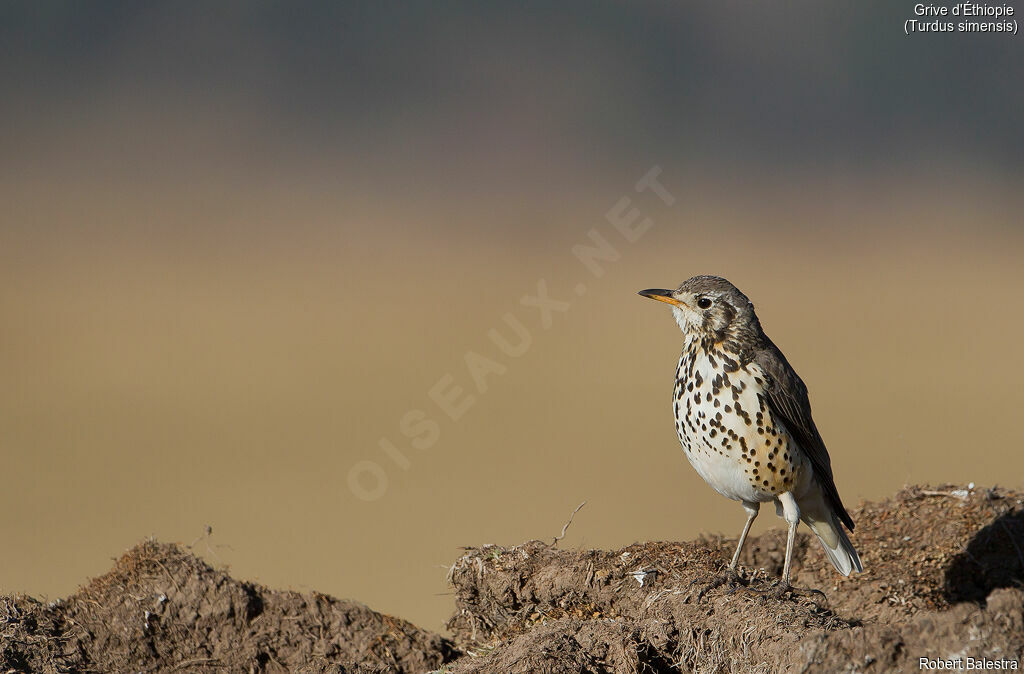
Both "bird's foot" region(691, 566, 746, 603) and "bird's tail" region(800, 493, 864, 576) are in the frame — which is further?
"bird's tail" region(800, 493, 864, 576)

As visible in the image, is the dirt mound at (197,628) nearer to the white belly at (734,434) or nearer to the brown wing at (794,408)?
the white belly at (734,434)

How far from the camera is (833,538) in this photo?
8.49 m

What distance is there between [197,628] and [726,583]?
130 inches

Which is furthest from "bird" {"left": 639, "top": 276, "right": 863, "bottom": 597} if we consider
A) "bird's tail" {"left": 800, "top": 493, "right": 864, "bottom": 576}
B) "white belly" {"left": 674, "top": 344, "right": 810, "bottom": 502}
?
"bird's tail" {"left": 800, "top": 493, "right": 864, "bottom": 576}

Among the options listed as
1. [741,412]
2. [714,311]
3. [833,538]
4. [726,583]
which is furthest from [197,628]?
[833,538]

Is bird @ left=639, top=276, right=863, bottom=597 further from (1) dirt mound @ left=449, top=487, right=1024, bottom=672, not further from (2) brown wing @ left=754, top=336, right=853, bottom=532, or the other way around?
(1) dirt mound @ left=449, top=487, right=1024, bottom=672

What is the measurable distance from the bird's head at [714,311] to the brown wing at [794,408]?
0.19m

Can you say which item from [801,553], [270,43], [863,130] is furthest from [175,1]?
[801,553]

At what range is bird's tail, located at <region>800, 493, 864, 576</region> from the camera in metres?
8.44

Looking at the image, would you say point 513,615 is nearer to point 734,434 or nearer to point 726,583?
point 726,583

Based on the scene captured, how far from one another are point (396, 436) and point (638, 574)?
19464 millimetres

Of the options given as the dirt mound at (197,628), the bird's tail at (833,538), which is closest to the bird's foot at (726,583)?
the bird's tail at (833,538)

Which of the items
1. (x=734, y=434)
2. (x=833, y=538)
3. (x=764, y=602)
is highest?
(x=734, y=434)

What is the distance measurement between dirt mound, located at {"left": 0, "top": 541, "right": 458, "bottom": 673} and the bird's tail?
2.67m
